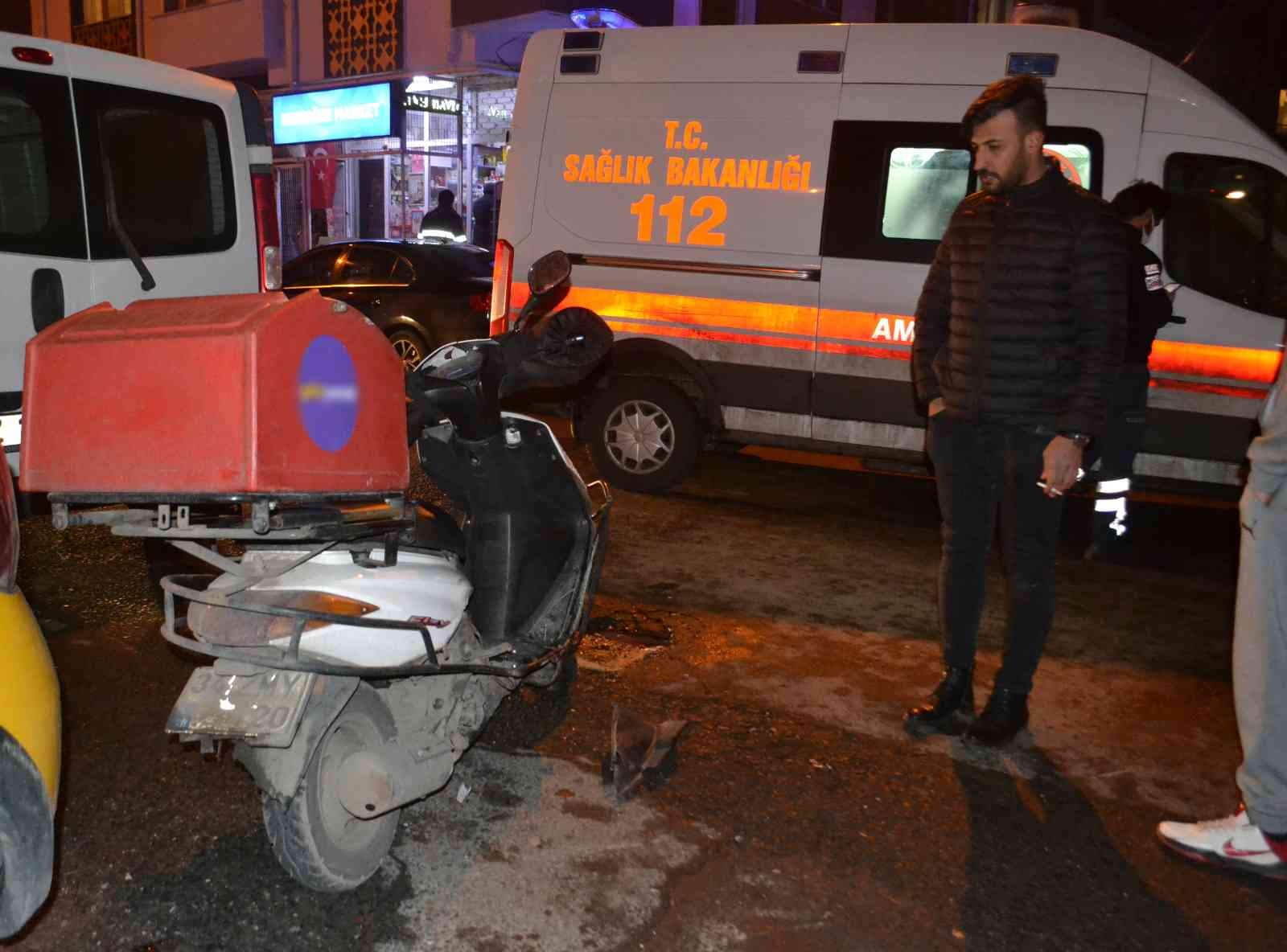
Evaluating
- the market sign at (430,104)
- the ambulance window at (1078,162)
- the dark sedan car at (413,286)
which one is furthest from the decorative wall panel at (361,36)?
the ambulance window at (1078,162)

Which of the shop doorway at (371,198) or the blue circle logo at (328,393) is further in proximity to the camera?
the shop doorway at (371,198)

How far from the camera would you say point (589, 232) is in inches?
269

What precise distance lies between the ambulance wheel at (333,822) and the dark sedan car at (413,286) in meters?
7.43

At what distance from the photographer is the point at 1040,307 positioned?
11.5ft

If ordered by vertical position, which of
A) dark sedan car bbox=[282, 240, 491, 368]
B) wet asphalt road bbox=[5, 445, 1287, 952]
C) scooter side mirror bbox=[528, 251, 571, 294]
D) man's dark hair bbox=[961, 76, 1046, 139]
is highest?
man's dark hair bbox=[961, 76, 1046, 139]

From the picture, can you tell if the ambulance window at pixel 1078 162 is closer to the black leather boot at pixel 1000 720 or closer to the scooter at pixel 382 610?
the black leather boot at pixel 1000 720

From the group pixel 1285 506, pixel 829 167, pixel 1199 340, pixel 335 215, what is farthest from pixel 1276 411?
pixel 335 215

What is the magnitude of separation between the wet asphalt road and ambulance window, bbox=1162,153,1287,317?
1.71 meters

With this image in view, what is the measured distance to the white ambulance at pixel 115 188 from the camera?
16.7 feet

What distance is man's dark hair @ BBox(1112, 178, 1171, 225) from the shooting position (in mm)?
5512

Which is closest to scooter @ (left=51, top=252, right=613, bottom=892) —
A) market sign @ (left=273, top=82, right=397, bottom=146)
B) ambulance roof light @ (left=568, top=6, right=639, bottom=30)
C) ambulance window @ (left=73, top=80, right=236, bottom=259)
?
ambulance window @ (left=73, top=80, right=236, bottom=259)

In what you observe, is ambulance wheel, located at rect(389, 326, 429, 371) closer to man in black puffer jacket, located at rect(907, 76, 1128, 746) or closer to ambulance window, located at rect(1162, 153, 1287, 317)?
ambulance window, located at rect(1162, 153, 1287, 317)

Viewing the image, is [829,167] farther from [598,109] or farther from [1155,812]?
[1155,812]

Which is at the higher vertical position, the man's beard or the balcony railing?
the balcony railing
